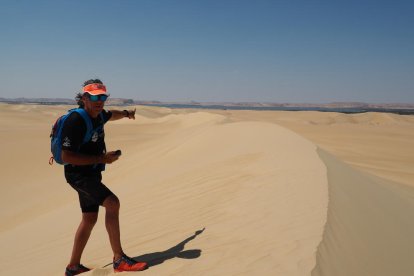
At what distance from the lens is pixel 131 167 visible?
11.5 m

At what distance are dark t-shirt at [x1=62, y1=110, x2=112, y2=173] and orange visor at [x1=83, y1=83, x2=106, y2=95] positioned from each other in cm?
24

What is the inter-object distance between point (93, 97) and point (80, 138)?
14.9 inches

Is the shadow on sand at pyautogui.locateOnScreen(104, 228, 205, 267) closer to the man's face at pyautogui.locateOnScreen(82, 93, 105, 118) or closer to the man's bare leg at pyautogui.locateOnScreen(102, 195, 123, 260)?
the man's bare leg at pyautogui.locateOnScreen(102, 195, 123, 260)

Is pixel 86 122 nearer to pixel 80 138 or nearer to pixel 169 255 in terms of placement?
pixel 80 138

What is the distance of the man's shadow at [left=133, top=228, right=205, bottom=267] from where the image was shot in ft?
10.4

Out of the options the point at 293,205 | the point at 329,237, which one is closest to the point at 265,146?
the point at 293,205

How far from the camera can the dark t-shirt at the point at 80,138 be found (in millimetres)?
2689

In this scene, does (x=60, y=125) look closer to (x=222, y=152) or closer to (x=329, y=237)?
(x=329, y=237)

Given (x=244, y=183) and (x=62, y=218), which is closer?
(x=244, y=183)

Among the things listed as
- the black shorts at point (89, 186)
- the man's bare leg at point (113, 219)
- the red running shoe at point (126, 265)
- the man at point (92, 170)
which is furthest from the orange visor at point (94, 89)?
the red running shoe at point (126, 265)

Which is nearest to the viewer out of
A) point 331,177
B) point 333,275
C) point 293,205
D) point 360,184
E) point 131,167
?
point 333,275

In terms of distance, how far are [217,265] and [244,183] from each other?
2829 millimetres

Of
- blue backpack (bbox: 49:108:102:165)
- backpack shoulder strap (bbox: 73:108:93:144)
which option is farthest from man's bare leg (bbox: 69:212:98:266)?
backpack shoulder strap (bbox: 73:108:93:144)

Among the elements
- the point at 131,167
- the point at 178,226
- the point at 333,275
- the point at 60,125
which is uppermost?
the point at 60,125
